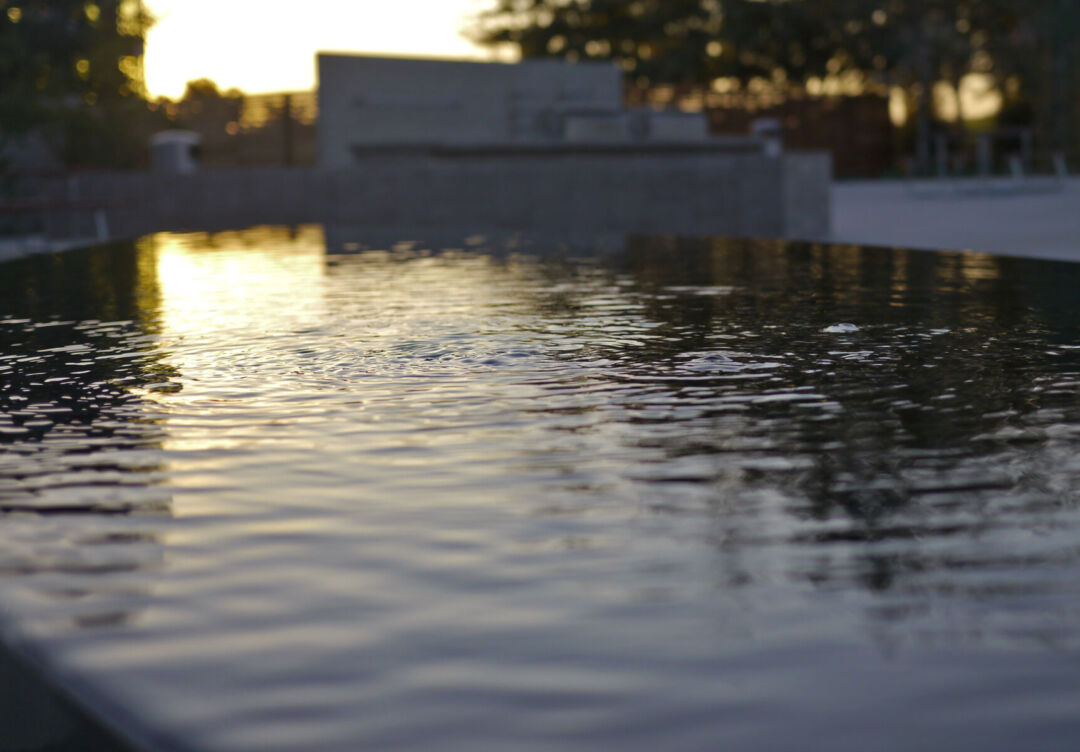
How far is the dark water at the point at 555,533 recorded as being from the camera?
2662 millimetres

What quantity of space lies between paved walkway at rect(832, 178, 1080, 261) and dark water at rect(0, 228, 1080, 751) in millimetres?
7211

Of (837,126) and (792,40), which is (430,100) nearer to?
(837,126)

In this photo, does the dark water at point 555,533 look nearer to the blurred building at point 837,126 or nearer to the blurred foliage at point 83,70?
the blurred foliage at point 83,70

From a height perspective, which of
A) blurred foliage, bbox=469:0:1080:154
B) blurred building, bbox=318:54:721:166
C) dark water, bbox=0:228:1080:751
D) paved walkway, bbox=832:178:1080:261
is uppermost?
blurred foliage, bbox=469:0:1080:154

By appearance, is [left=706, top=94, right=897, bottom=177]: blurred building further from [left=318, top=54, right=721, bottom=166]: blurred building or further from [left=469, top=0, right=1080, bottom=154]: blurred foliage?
[left=318, top=54, right=721, bottom=166]: blurred building

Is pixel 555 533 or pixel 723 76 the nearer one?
pixel 555 533

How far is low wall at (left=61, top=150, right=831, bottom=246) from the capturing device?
17.0 metres

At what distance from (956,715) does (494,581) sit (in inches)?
46.2

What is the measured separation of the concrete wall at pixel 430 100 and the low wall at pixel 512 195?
10.1ft

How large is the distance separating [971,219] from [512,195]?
6.03m

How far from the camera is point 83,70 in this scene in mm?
26500

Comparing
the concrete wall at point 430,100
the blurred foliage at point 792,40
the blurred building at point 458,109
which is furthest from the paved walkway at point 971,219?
the blurred foliage at point 792,40

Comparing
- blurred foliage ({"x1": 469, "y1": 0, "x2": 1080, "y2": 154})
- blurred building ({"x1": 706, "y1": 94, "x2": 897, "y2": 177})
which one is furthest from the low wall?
blurred foliage ({"x1": 469, "y1": 0, "x2": 1080, "y2": 154})

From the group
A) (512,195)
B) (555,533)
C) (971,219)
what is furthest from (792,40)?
(555,533)
